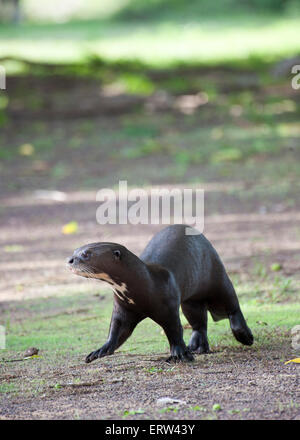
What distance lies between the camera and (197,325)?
5.76 m

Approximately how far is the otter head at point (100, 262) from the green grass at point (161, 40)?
17910 mm

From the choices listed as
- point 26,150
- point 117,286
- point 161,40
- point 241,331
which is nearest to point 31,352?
point 117,286

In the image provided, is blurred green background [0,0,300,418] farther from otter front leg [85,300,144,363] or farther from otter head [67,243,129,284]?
otter head [67,243,129,284]

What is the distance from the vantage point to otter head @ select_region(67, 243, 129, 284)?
4.87 m

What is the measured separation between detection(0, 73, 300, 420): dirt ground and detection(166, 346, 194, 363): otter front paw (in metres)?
0.06

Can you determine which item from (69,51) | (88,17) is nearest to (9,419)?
(69,51)

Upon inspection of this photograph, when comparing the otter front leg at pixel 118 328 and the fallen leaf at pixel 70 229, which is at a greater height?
the fallen leaf at pixel 70 229

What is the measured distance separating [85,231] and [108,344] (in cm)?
468

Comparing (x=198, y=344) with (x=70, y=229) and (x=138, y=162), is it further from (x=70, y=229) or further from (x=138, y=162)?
(x=138, y=162)

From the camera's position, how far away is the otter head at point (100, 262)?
4.87 metres

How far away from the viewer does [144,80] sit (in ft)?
65.4

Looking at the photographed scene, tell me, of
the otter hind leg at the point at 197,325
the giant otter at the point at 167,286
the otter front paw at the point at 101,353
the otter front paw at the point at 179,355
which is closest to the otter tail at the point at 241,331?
the giant otter at the point at 167,286

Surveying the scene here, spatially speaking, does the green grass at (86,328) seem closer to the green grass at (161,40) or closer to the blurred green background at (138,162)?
the blurred green background at (138,162)

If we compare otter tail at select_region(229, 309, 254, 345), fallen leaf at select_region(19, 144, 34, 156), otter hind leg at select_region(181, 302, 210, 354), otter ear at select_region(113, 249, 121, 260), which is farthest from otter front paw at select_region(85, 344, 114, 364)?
fallen leaf at select_region(19, 144, 34, 156)
